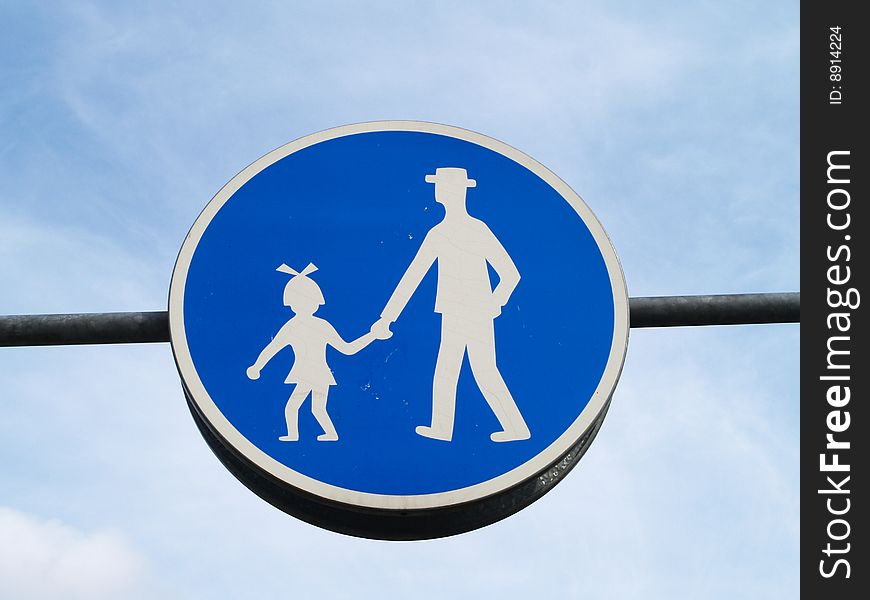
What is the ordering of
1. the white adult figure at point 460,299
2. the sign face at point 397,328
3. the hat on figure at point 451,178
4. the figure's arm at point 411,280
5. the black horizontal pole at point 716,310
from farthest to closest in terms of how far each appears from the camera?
1. the hat on figure at point 451,178
2. the black horizontal pole at point 716,310
3. the figure's arm at point 411,280
4. the white adult figure at point 460,299
5. the sign face at point 397,328

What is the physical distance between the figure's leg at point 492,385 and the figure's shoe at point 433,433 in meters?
0.12

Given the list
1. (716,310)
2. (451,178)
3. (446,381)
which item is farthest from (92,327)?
(716,310)

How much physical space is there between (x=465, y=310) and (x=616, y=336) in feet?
1.45

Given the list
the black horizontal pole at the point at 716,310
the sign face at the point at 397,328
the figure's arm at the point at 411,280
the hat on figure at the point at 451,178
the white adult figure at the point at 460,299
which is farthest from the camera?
the hat on figure at the point at 451,178

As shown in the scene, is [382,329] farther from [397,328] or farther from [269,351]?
[269,351]

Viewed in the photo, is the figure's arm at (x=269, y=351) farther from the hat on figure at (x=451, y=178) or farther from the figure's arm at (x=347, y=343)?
the hat on figure at (x=451, y=178)

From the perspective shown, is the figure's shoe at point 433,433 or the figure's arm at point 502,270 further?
the figure's arm at point 502,270

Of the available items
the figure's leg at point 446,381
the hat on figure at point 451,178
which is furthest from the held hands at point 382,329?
the hat on figure at point 451,178

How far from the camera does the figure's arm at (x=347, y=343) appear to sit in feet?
10.6

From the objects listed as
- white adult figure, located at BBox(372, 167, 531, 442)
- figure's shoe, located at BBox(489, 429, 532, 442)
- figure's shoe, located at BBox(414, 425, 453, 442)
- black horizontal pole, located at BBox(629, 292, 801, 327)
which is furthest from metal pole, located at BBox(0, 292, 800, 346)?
figure's shoe, located at BBox(414, 425, 453, 442)
